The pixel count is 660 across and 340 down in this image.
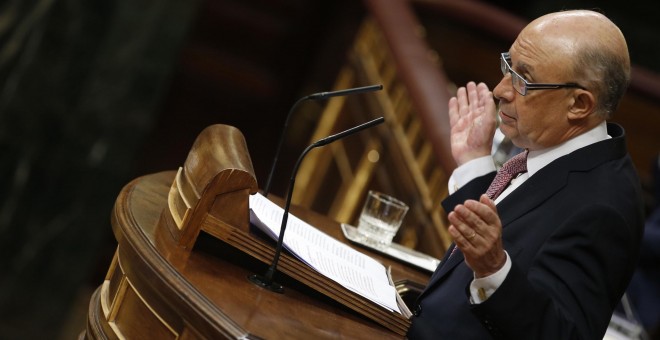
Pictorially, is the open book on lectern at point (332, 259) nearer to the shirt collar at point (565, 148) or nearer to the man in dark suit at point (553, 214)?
the man in dark suit at point (553, 214)

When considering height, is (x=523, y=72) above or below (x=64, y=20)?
above

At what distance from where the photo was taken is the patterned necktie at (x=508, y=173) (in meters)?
1.83

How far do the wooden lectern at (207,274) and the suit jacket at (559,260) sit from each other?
0.14 metres

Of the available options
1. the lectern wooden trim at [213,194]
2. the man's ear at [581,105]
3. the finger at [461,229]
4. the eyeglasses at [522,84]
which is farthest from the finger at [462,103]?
the finger at [461,229]

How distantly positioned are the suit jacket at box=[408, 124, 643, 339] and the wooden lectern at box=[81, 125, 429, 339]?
14 centimetres

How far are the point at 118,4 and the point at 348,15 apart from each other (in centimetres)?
166

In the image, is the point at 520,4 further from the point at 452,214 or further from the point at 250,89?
the point at 452,214

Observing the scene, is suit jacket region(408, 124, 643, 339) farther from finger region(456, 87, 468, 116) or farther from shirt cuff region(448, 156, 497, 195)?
finger region(456, 87, 468, 116)

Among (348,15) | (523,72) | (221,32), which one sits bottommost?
(221,32)

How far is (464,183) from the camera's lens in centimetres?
208

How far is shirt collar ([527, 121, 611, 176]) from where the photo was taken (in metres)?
1.73

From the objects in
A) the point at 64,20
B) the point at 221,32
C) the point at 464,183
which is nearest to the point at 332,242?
the point at 464,183

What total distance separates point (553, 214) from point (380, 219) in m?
0.69

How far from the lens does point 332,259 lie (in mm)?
1831
